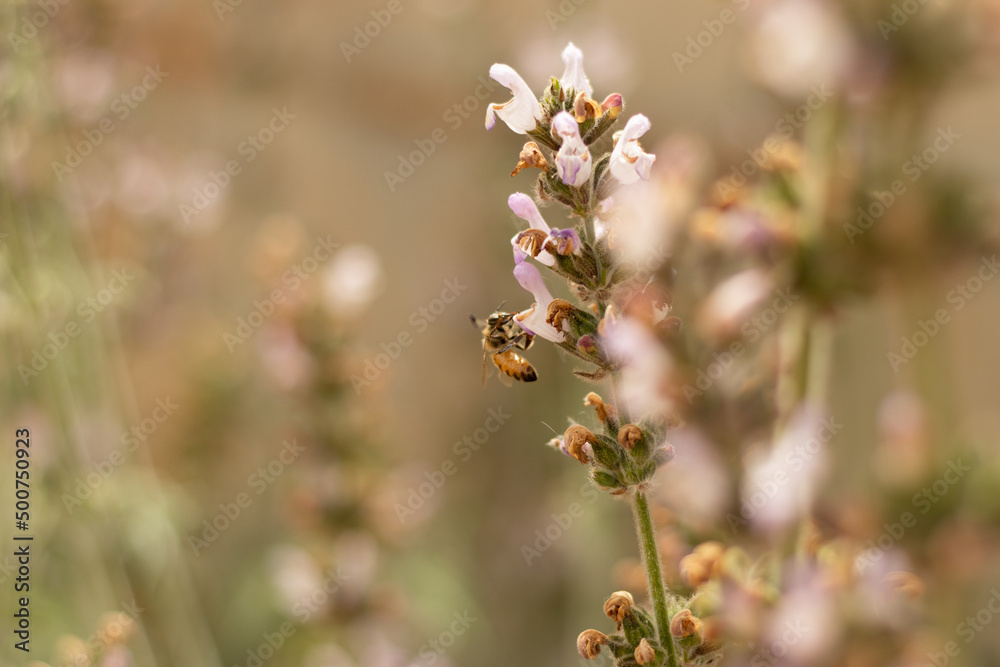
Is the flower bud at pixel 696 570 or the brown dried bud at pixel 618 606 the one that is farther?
the flower bud at pixel 696 570

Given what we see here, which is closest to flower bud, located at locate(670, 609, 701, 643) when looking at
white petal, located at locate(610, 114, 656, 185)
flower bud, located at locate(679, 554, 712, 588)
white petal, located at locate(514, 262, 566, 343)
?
flower bud, located at locate(679, 554, 712, 588)

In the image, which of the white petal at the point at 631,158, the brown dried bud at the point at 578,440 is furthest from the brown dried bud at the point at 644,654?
the white petal at the point at 631,158

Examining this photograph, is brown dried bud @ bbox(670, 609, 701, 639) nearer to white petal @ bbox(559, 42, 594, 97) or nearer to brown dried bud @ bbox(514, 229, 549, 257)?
Answer: brown dried bud @ bbox(514, 229, 549, 257)

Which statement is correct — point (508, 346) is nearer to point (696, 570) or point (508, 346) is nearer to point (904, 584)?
point (696, 570)

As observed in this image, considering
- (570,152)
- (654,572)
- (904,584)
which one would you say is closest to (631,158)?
(570,152)

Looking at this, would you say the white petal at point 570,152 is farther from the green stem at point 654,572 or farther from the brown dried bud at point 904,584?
the brown dried bud at point 904,584

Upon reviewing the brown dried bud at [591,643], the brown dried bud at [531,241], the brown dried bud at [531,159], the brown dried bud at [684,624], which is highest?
the brown dried bud at [531,159]
